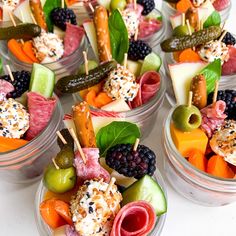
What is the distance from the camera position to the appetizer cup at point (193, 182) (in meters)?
0.95

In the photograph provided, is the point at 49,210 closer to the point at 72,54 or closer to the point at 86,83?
the point at 86,83

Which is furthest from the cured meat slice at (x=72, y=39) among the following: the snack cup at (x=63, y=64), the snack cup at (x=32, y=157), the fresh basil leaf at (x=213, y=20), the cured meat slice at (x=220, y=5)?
the cured meat slice at (x=220, y=5)

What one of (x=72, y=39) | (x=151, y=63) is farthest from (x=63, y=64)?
(x=151, y=63)

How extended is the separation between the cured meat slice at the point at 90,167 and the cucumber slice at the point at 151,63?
0.45 m

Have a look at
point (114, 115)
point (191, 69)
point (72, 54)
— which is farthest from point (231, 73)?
point (72, 54)

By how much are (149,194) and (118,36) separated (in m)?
0.67

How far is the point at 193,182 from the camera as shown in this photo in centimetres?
100

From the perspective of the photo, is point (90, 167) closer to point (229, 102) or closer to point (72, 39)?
point (229, 102)

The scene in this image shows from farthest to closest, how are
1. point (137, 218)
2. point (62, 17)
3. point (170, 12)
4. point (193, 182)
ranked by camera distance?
A: point (170, 12), point (62, 17), point (193, 182), point (137, 218)

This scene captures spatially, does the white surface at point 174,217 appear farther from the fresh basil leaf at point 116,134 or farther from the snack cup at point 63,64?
the snack cup at point 63,64

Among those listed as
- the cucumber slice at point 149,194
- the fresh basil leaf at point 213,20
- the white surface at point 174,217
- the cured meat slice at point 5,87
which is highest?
the fresh basil leaf at point 213,20

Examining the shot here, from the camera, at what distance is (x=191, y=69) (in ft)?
3.83

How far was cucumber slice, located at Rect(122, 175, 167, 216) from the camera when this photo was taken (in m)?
0.89

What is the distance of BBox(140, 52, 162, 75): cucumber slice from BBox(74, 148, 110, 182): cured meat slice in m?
0.45
